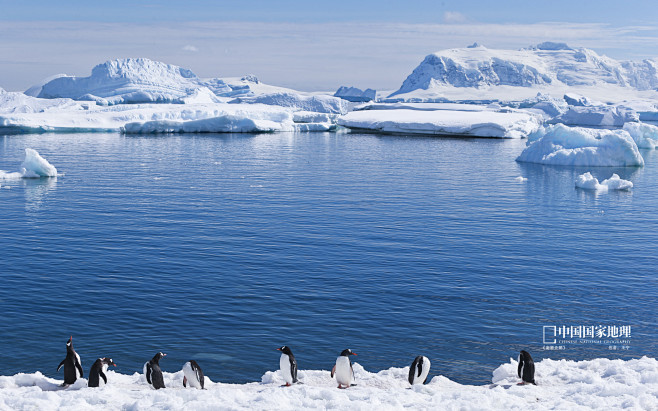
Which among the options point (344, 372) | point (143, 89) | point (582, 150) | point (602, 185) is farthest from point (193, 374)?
point (143, 89)

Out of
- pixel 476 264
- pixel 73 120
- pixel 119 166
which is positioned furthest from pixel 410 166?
pixel 73 120

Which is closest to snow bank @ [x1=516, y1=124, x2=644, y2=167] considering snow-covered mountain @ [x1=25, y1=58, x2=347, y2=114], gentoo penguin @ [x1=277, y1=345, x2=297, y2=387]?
gentoo penguin @ [x1=277, y1=345, x2=297, y2=387]

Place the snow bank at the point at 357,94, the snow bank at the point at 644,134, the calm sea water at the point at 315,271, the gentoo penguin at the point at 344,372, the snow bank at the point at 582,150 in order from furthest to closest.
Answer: the snow bank at the point at 357,94 → the snow bank at the point at 644,134 → the snow bank at the point at 582,150 → the calm sea water at the point at 315,271 → the gentoo penguin at the point at 344,372

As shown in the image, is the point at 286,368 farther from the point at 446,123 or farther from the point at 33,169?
the point at 446,123

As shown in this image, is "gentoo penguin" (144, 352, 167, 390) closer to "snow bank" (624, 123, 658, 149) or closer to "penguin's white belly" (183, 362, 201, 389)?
"penguin's white belly" (183, 362, 201, 389)

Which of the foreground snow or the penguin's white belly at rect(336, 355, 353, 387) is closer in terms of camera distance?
the foreground snow

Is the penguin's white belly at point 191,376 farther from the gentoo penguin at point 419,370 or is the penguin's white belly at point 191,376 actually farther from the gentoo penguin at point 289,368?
the gentoo penguin at point 419,370

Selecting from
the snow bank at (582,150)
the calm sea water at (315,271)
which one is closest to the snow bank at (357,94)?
the snow bank at (582,150)

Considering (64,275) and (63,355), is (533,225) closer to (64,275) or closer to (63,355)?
(64,275)

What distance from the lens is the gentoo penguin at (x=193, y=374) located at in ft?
40.6

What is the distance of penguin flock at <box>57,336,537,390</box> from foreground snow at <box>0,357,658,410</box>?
0.63 ft

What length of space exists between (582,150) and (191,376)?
4726 centimetres

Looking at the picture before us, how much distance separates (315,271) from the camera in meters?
21.1

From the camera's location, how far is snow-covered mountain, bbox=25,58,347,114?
120m
